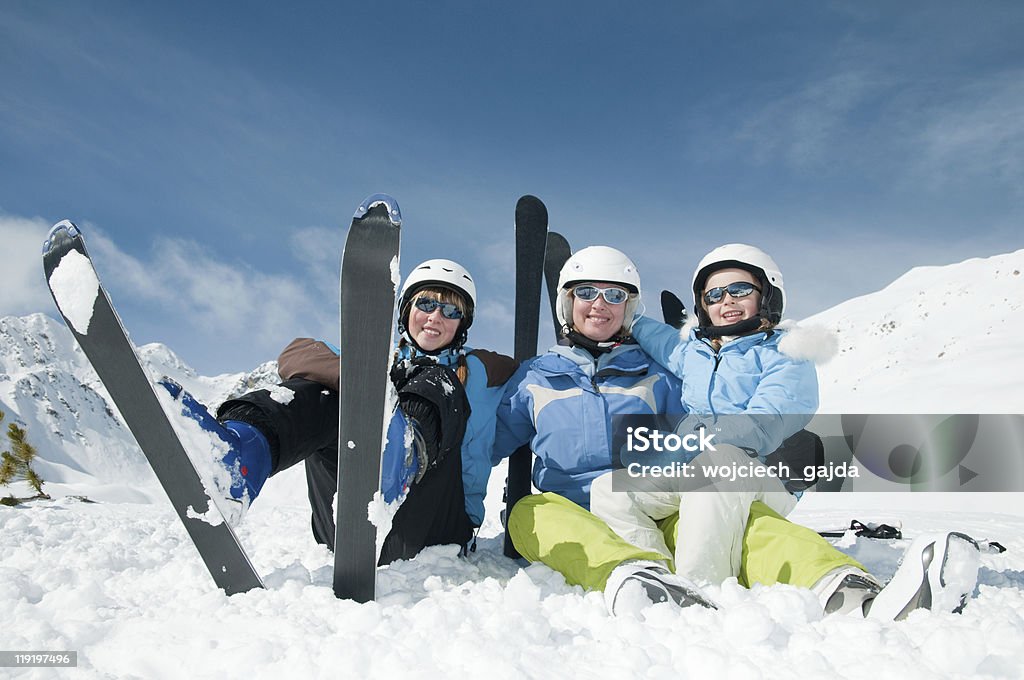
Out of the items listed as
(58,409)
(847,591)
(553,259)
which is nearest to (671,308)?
(553,259)

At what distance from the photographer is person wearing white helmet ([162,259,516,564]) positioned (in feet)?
6.79

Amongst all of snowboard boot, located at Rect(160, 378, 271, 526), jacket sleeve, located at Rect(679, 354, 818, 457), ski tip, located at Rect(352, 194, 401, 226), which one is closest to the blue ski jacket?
snowboard boot, located at Rect(160, 378, 271, 526)

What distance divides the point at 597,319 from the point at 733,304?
0.70 meters

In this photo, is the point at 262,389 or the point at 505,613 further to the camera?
the point at 262,389

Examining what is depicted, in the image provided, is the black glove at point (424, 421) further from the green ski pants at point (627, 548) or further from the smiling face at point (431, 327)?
the smiling face at point (431, 327)

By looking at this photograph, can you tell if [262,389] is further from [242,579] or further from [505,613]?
[505,613]

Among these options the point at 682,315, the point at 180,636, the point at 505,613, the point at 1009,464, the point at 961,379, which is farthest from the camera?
the point at 961,379

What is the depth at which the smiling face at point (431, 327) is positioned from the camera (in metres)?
3.18

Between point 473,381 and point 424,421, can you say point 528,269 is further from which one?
point 424,421

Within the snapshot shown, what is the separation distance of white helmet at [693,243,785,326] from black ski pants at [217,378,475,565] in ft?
5.27

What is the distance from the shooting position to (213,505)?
1.94m

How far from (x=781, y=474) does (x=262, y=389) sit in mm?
2224

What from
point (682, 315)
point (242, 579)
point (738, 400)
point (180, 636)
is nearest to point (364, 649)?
point (180, 636)

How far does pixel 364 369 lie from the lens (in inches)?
75.3
